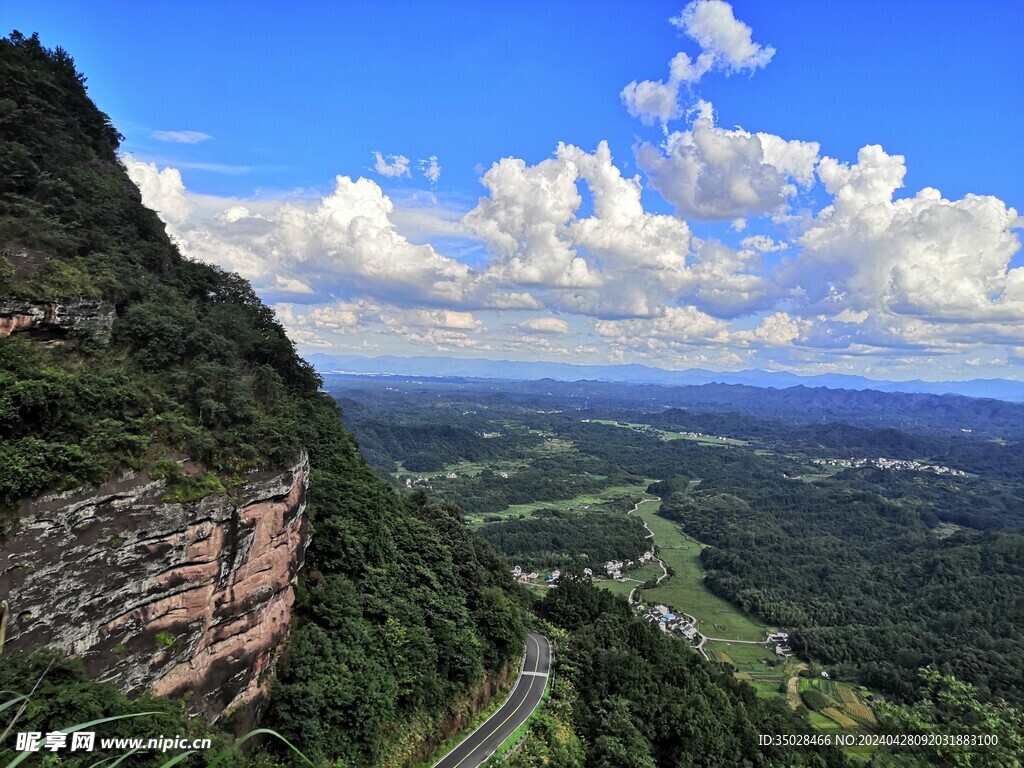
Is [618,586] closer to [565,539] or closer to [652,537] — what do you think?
[565,539]

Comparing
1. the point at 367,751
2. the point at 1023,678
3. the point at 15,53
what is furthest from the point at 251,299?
the point at 1023,678

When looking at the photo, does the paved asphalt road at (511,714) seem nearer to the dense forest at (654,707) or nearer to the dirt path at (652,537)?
the dense forest at (654,707)

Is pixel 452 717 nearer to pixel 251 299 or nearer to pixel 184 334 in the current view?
pixel 184 334

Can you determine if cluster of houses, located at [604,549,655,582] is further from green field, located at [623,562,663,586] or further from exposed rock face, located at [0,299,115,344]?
exposed rock face, located at [0,299,115,344]

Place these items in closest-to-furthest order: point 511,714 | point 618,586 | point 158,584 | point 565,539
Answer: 1. point 158,584
2. point 511,714
3. point 618,586
4. point 565,539

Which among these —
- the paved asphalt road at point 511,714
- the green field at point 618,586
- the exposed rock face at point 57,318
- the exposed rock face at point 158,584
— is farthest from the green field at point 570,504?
the exposed rock face at point 57,318

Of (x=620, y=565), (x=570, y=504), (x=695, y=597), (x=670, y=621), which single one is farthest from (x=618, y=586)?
(x=570, y=504)
